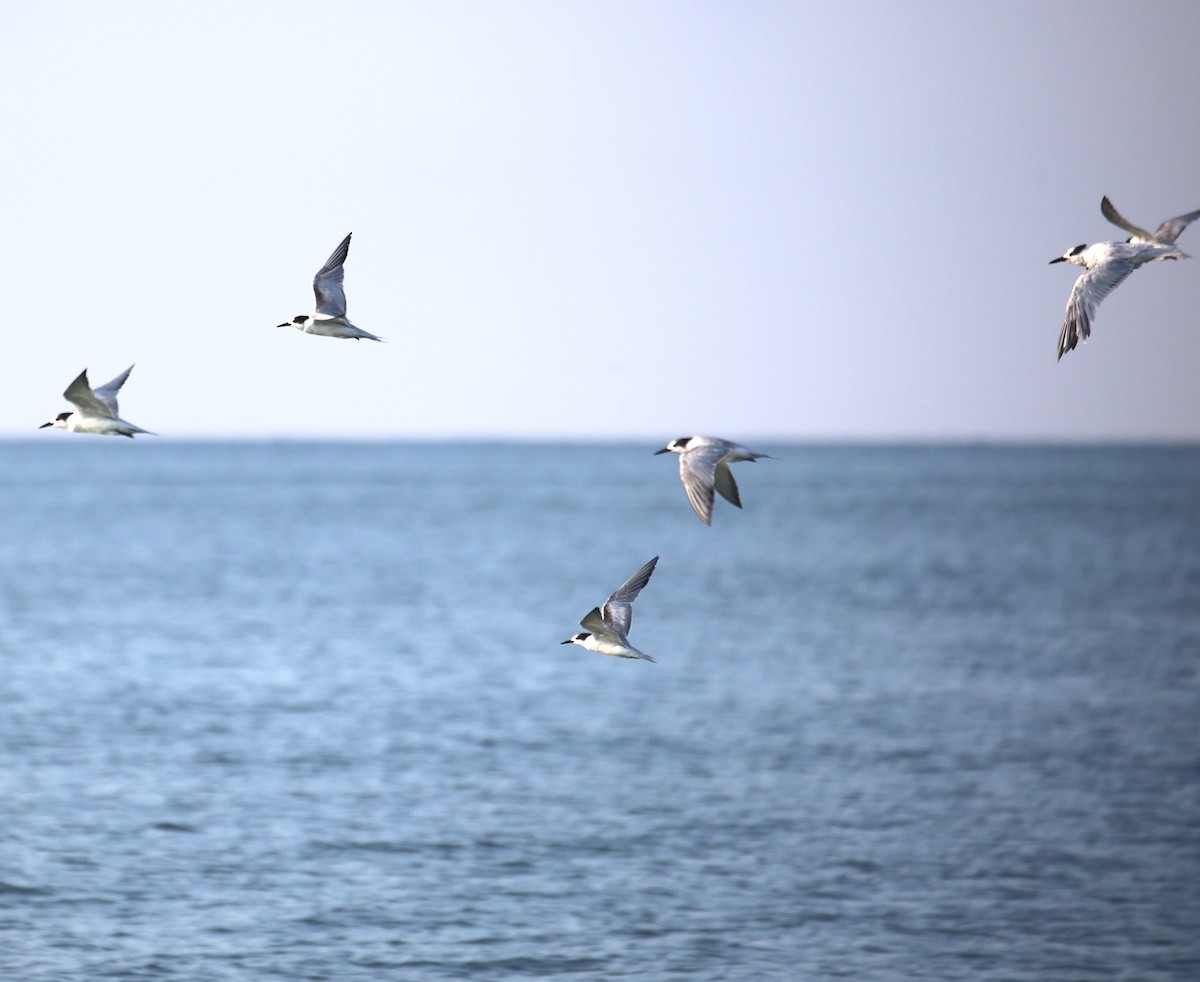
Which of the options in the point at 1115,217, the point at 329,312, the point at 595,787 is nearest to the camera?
the point at 1115,217

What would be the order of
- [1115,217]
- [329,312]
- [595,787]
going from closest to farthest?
[1115,217]
[329,312]
[595,787]

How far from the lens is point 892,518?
12131 centimetres

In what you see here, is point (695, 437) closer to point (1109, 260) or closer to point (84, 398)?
point (1109, 260)

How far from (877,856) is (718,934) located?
4.21m

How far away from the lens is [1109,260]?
12391 millimetres

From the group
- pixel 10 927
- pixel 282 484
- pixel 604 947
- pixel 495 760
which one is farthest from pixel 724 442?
pixel 282 484

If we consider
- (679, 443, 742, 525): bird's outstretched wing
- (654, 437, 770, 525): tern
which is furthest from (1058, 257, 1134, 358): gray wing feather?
(679, 443, 742, 525): bird's outstretched wing

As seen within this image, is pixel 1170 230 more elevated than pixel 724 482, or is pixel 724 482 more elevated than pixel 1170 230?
pixel 1170 230

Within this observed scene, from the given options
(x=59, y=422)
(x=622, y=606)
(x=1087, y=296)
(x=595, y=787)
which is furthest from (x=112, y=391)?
(x=595, y=787)

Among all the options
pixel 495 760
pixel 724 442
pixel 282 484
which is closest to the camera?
pixel 724 442

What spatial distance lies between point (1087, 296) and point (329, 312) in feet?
22.8

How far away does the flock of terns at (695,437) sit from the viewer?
11836 mm

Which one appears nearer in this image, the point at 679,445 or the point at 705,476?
the point at 705,476

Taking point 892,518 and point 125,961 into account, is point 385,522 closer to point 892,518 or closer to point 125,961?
point 892,518
